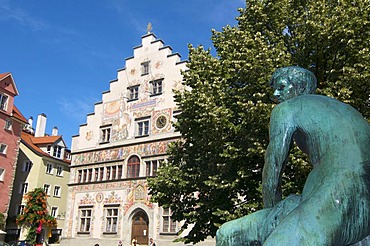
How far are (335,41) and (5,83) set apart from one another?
2988 centimetres

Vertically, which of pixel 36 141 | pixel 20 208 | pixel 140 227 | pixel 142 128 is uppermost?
pixel 36 141

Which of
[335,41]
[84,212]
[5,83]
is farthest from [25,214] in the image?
[335,41]

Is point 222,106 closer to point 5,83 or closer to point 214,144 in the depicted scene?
point 214,144

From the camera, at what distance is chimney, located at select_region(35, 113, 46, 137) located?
4538 cm

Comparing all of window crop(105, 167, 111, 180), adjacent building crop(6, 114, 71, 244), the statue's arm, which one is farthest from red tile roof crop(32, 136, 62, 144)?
the statue's arm

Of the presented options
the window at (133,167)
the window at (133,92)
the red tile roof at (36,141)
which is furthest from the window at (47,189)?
the window at (133,92)

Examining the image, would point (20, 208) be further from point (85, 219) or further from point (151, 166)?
point (151, 166)

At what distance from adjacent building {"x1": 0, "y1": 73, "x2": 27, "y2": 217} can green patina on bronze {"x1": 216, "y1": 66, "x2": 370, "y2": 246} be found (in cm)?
3373

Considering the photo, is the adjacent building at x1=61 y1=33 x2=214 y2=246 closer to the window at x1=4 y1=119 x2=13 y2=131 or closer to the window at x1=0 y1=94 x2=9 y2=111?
the window at x1=4 y1=119 x2=13 y2=131

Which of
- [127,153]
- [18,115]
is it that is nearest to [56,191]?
[18,115]

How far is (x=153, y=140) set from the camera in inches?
1158

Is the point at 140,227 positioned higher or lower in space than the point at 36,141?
lower

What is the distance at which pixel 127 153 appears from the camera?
3073 cm

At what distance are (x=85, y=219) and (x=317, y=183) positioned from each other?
31467 mm
